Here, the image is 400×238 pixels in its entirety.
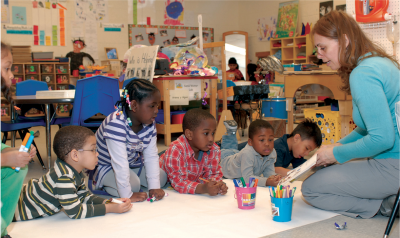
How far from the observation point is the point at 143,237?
1.56 meters

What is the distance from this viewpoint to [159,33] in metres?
8.28

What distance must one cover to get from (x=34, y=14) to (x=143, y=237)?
660 cm

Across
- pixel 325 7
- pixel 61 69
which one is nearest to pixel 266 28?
pixel 325 7

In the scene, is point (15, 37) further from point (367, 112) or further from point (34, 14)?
point (367, 112)

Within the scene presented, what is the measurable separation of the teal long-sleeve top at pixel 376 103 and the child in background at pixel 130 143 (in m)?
1.00

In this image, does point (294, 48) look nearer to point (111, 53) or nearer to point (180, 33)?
point (180, 33)

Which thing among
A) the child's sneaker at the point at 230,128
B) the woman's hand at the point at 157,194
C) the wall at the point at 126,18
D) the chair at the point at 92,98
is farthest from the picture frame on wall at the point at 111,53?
the woman's hand at the point at 157,194

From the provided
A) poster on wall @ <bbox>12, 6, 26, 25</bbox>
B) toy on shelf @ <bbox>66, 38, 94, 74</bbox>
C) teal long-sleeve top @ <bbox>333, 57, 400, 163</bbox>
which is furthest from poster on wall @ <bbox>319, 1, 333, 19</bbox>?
teal long-sleeve top @ <bbox>333, 57, 400, 163</bbox>

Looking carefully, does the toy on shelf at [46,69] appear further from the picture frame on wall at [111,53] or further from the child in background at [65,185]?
the child in background at [65,185]

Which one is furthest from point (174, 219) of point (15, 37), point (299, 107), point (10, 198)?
point (15, 37)

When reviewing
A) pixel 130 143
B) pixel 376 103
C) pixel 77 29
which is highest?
pixel 77 29

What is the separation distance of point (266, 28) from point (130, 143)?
7.17 meters

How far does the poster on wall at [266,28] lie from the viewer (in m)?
8.39

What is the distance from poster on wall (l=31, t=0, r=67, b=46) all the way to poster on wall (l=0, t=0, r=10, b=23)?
434mm
